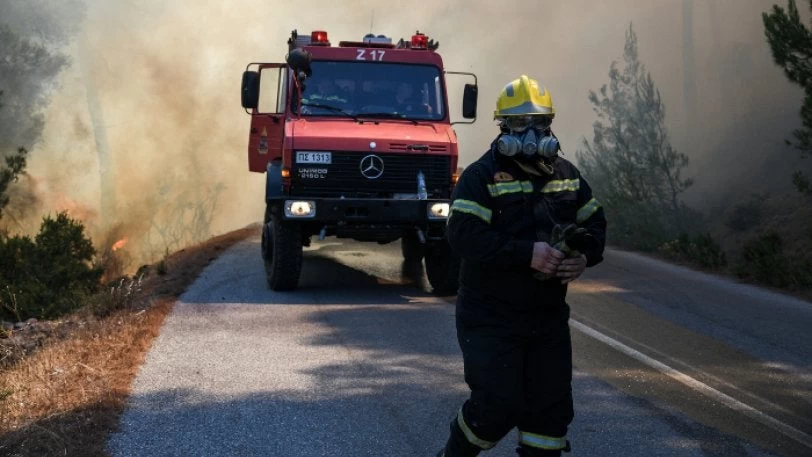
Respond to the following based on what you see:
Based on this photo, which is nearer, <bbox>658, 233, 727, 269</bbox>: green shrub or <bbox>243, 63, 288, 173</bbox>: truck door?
<bbox>243, 63, 288, 173</bbox>: truck door

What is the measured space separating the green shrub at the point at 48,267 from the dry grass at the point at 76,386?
539 centimetres

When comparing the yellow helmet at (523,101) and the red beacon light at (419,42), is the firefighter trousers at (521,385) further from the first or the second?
the red beacon light at (419,42)

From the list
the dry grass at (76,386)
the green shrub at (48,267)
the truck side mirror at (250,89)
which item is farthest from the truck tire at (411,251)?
the green shrub at (48,267)

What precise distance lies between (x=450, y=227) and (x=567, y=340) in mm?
633

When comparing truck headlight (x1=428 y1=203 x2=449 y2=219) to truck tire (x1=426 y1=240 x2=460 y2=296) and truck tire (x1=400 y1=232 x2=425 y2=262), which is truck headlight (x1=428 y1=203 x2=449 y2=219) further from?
truck tire (x1=400 y1=232 x2=425 y2=262)

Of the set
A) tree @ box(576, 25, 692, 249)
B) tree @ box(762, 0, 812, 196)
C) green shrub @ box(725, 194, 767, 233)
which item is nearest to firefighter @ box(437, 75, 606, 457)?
tree @ box(762, 0, 812, 196)

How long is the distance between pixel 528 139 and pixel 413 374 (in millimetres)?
Result: 3202

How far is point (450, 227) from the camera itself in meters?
4.04

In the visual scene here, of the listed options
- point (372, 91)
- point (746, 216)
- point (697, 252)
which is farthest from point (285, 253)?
point (746, 216)

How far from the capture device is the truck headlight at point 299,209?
9.95 meters

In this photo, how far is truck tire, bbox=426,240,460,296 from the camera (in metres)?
10.5

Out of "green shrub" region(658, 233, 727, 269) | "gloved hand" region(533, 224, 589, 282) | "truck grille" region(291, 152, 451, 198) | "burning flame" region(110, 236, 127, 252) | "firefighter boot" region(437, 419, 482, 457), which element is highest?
"truck grille" region(291, 152, 451, 198)

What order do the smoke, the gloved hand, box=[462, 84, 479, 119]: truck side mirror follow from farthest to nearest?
1. the smoke
2. box=[462, 84, 479, 119]: truck side mirror
3. the gloved hand

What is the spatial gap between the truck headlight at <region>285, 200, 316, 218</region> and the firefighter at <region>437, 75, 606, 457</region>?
5.99m
